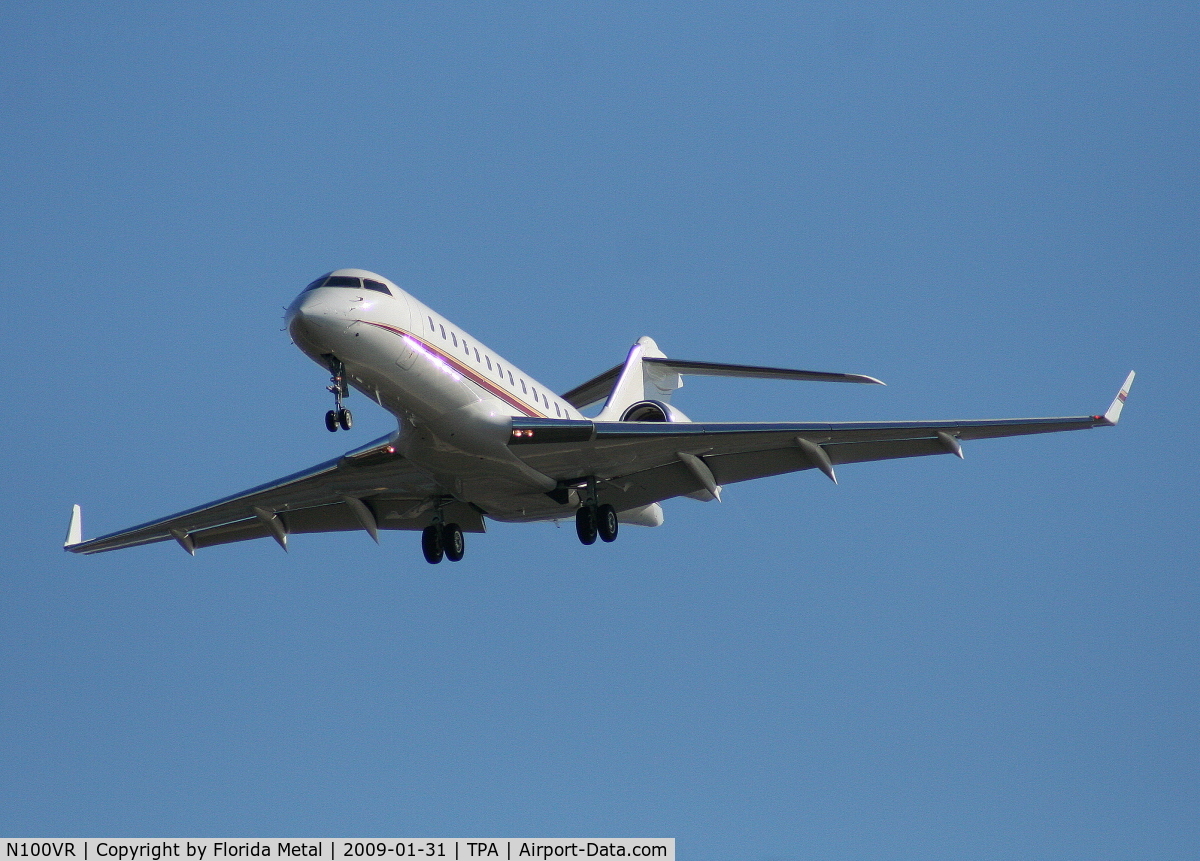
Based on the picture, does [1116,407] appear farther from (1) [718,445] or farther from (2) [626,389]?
(2) [626,389]

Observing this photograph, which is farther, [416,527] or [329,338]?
[416,527]

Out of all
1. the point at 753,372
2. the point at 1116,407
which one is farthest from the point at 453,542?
the point at 1116,407

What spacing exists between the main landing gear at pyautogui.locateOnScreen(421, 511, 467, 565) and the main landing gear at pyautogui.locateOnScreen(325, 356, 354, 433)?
14.8 feet

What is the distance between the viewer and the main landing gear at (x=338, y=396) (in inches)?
774

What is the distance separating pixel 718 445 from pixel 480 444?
3521 mm

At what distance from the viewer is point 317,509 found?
25.8 meters

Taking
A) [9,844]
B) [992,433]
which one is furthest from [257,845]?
[992,433]

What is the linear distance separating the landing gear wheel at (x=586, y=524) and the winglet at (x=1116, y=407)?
24.6ft

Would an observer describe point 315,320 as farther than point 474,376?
No

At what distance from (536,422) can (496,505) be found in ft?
7.93

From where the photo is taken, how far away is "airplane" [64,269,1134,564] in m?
20.0

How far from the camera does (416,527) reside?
25.3m

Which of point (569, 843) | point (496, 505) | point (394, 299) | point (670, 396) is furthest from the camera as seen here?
point (670, 396)

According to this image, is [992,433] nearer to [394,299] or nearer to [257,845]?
[394,299]
